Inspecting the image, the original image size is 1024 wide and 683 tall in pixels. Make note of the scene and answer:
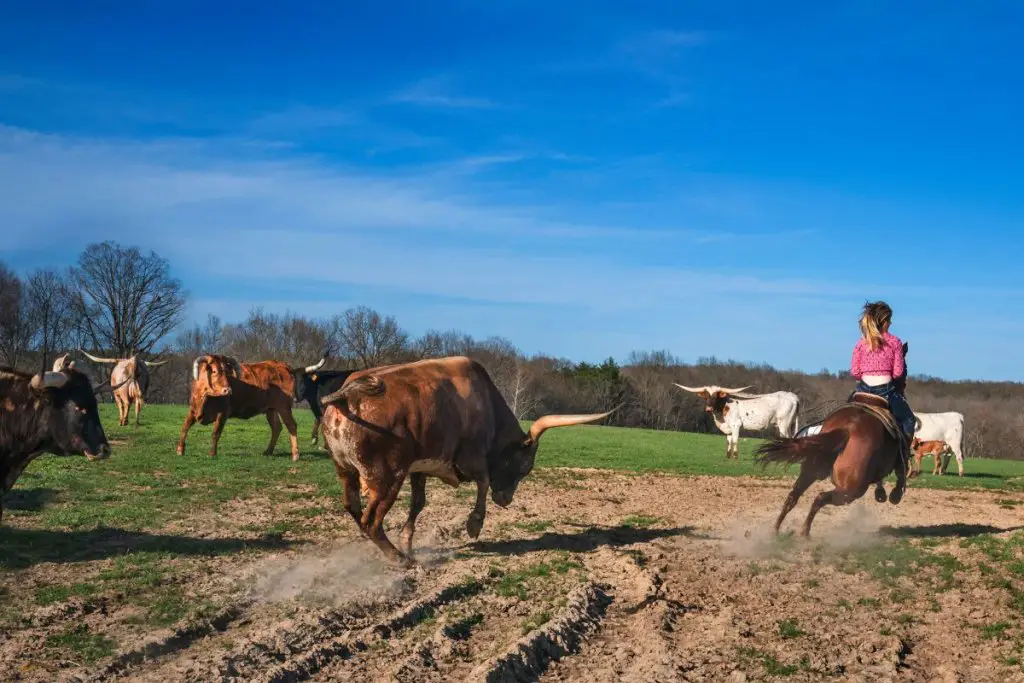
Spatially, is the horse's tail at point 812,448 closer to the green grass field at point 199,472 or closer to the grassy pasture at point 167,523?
the grassy pasture at point 167,523

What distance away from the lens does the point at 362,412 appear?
A: 7.62m

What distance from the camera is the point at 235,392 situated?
621 inches

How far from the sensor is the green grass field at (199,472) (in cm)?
1023

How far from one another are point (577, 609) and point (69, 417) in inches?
195

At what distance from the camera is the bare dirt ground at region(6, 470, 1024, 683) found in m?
5.41

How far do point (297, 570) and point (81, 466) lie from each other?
8.03 m

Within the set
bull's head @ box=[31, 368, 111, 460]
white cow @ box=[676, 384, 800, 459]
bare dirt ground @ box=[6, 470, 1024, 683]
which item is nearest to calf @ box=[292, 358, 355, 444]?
bare dirt ground @ box=[6, 470, 1024, 683]

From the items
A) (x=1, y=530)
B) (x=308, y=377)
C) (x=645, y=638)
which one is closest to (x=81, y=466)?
(x=308, y=377)

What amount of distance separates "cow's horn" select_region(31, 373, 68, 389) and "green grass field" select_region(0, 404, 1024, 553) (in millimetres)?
1599

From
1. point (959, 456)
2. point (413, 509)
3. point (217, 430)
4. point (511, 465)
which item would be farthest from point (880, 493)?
point (959, 456)

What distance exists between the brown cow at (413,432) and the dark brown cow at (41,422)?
230 centimetres

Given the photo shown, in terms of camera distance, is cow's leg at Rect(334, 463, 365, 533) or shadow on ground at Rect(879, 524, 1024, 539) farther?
shadow on ground at Rect(879, 524, 1024, 539)

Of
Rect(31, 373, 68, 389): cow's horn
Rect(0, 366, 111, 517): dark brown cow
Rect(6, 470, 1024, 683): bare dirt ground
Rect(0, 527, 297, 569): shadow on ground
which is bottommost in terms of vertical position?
Rect(0, 527, 297, 569): shadow on ground

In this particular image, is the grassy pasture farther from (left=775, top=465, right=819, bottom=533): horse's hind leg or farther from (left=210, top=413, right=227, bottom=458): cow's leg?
(left=775, top=465, right=819, bottom=533): horse's hind leg
